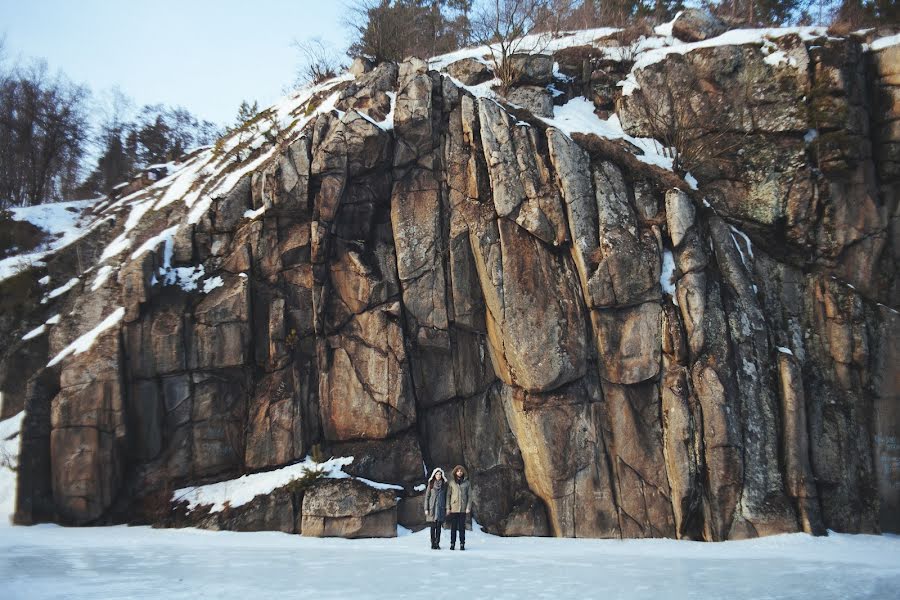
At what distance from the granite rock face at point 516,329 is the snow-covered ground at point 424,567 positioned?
5.35ft

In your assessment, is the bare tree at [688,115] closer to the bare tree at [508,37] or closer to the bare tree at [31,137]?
the bare tree at [508,37]

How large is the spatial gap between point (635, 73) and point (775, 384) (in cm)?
1292

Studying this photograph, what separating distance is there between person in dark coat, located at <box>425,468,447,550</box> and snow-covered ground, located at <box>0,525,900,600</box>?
405mm

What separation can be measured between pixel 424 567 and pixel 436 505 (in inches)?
120

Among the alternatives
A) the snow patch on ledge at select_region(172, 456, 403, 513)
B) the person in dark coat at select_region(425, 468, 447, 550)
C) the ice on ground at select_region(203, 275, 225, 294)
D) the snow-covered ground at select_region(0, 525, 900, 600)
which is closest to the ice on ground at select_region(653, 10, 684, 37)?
the snow-covered ground at select_region(0, 525, 900, 600)

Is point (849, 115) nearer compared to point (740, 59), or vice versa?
point (849, 115)

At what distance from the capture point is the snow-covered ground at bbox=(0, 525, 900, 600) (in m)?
8.88

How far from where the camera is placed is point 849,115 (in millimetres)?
19281

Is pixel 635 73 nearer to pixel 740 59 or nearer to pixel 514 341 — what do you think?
pixel 740 59

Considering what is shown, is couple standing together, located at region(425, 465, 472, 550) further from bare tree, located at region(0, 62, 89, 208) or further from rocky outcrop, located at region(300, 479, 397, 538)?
bare tree, located at region(0, 62, 89, 208)

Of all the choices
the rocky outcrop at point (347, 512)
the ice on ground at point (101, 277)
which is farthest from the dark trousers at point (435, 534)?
the ice on ground at point (101, 277)

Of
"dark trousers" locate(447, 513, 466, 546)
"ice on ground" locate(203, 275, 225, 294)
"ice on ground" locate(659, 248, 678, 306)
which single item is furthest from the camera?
"ice on ground" locate(203, 275, 225, 294)

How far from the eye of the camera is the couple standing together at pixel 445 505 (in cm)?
1390

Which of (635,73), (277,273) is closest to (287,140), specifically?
(277,273)
